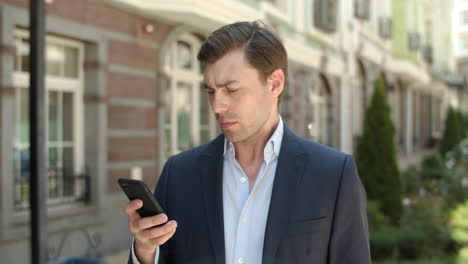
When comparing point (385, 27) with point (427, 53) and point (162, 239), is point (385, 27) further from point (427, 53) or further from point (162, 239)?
point (162, 239)

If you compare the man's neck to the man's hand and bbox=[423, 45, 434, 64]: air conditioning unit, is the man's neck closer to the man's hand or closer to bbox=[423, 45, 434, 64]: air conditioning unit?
the man's hand

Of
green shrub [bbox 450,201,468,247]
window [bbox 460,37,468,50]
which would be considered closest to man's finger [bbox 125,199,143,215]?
green shrub [bbox 450,201,468,247]

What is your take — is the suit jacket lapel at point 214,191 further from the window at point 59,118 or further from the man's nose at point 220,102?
the window at point 59,118

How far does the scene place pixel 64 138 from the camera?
6.35m

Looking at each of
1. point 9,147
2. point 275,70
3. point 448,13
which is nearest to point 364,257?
point 275,70

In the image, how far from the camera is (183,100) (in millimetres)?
8398

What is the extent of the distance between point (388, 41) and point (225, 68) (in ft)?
62.5

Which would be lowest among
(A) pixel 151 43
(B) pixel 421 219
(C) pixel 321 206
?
(B) pixel 421 219

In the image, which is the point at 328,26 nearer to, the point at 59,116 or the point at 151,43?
the point at 151,43

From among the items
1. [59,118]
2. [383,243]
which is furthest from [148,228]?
[383,243]

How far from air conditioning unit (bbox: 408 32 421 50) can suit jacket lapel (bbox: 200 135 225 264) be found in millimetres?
21880

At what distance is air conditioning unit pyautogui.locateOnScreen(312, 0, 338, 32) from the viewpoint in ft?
42.0

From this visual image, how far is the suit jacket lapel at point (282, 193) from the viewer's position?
5.02 feet

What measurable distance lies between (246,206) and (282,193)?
0.12 meters
